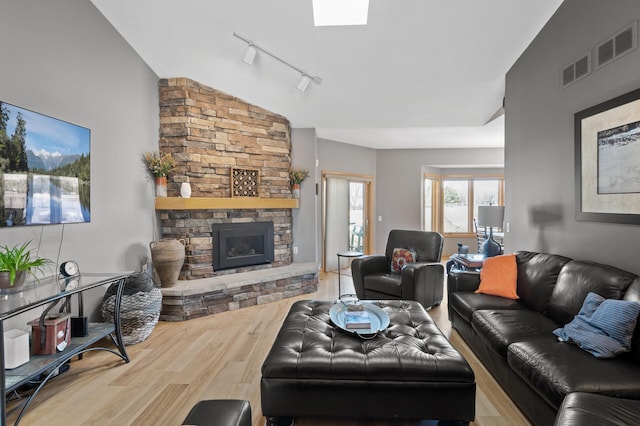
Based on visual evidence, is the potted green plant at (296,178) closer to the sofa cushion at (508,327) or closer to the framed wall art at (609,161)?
the sofa cushion at (508,327)

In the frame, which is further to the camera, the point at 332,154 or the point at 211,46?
the point at 332,154

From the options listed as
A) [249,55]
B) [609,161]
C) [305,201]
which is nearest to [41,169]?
[249,55]

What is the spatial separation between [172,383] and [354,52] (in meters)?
3.48

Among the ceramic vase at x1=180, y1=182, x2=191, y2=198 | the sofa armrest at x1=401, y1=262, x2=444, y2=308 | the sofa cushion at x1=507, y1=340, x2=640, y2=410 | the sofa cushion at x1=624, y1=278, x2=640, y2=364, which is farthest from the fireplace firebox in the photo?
the sofa cushion at x1=624, y1=278, x2=640, y2=364

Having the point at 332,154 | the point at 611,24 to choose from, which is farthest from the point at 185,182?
the point at 611,24

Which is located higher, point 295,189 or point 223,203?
point 295,189

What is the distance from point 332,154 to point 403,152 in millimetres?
1821

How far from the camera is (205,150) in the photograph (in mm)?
4199

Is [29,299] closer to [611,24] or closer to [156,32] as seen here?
[156,32]

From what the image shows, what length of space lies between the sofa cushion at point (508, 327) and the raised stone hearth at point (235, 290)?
2.57m

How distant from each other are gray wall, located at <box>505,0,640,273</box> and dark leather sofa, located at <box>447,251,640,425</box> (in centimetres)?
30

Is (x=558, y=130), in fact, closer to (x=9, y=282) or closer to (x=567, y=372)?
(x=567, y=372)

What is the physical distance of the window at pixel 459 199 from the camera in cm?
770

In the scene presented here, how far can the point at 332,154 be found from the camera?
6320 millimetres
